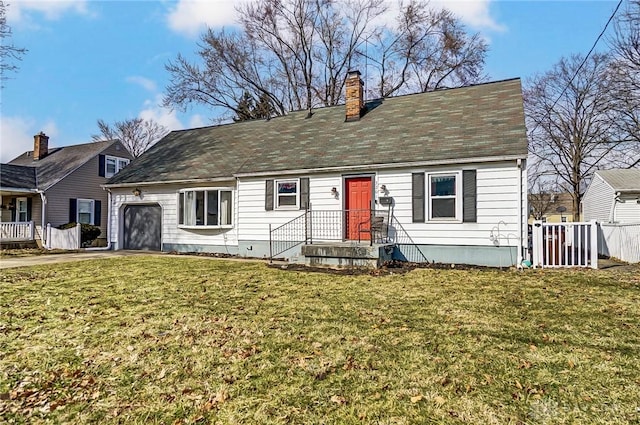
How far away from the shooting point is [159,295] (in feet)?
21.4

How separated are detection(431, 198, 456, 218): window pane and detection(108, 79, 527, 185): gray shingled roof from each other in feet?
3.86

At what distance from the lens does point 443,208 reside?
1023cm

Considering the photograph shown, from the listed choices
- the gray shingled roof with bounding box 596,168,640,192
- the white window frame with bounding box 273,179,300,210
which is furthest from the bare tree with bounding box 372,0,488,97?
the white window frame with bounding box 273,179,300,210

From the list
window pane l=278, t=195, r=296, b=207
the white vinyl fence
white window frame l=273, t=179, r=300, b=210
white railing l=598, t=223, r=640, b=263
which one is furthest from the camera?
the white vinyl fence

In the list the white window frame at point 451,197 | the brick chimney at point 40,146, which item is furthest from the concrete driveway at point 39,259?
the brick chimney at point 40,146

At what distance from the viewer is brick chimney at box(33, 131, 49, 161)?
23344 mm

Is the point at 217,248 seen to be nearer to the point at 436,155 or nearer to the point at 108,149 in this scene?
the point at 436,155

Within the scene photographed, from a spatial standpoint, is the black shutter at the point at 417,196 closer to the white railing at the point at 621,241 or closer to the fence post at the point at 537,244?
the fence post at the point at 537,244

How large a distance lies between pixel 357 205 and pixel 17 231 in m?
17.5

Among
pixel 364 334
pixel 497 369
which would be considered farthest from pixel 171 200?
pixel 497 369

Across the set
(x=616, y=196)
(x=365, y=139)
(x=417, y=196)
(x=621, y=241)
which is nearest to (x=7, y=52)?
(x=365, y=139)

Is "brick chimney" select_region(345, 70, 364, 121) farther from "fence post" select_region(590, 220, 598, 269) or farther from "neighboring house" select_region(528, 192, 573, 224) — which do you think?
"neighboring house" select_region(528, 192, 573, 224)

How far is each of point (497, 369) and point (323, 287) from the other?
4094 mm

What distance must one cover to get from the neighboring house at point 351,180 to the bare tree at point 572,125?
A: 18.1 m
